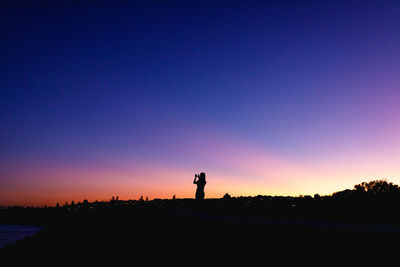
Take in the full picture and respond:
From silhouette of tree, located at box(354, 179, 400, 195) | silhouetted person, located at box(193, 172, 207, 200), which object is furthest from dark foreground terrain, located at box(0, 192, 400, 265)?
silhouette of tree, located at box(354, 179, 400, 195)

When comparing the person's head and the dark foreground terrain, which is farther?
the person's head

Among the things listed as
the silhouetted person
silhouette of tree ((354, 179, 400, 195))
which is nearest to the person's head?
the silhouetted person

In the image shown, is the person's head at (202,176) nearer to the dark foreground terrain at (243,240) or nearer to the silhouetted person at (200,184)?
the silhouetted person at (200,184)

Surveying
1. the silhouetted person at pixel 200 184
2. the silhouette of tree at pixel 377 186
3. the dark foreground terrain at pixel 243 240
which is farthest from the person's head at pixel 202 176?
the silhouette of tree at pixel 377 186

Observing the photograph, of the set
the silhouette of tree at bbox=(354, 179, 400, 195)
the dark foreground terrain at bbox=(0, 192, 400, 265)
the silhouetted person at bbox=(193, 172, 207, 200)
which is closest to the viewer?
the dark foreground terrain at bbox=(0, 192, 400, 265)

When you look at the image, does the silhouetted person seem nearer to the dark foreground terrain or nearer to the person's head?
the person's head

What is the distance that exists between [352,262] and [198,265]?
3.95 meters

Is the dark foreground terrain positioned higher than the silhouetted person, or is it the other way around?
the silhouetted person

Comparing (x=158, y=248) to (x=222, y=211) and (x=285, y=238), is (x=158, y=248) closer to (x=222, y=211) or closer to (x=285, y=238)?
(x=285, y=238)

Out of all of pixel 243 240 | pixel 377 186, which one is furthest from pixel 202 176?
pixel 377 186

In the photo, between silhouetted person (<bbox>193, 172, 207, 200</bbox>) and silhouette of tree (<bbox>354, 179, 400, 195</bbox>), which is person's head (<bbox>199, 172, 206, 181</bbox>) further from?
silhouette of tree (<bbox>354, 179, 400, 195</bbox>)

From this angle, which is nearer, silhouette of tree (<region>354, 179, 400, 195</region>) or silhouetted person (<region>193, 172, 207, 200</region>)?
silhouetted person (<region>193, 172, 207, 200</region>)

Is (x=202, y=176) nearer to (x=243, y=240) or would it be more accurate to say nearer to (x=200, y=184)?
(x=200, y=184)

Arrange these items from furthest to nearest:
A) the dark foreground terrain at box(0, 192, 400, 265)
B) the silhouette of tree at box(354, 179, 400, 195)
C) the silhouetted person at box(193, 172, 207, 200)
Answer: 1. the silhouette of tree at box(354, 179, 400, 195)
2. the silhouetted person at box(193, 172, 207, 200)
3. the dark foreground terrain at box(0, 192, 400, 265)
